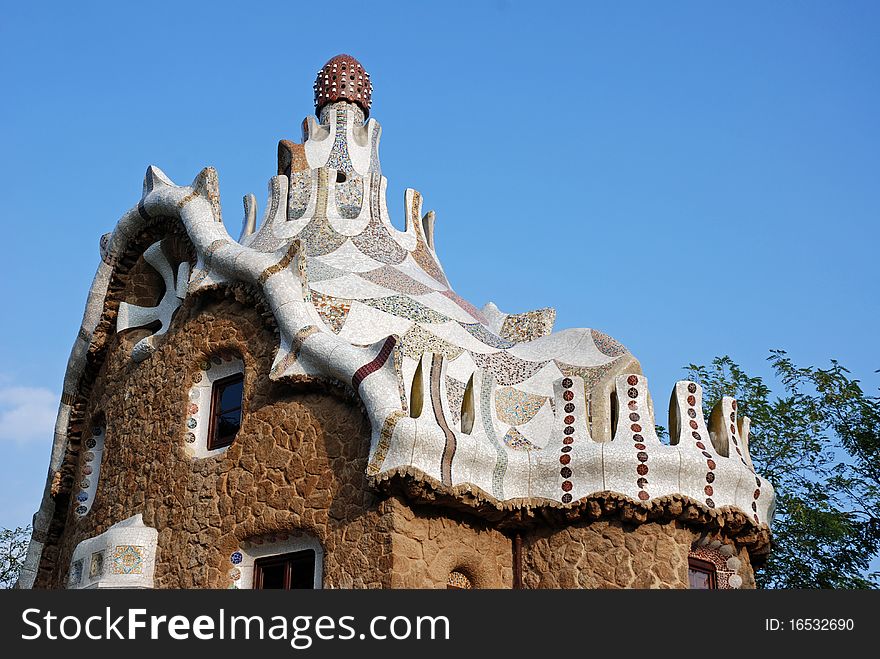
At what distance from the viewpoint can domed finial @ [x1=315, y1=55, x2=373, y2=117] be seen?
492 inches

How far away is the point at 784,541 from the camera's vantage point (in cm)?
1291

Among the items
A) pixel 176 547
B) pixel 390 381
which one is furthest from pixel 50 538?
pixel 390 381

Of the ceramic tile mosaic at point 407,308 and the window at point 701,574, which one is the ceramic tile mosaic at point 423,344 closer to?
the ceramic tile mosaic at point 407,308

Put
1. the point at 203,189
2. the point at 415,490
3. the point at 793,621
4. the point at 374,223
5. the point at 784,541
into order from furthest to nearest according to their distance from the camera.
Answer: the point at 784,541, the point at 374,223, the point at 203,189, the point at 415,490, the point at 793,621

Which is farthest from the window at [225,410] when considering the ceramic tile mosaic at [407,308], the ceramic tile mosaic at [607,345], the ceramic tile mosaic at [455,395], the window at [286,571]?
the ceramic tile mosaic at [607,345]

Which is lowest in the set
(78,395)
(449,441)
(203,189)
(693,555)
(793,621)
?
(793,621)

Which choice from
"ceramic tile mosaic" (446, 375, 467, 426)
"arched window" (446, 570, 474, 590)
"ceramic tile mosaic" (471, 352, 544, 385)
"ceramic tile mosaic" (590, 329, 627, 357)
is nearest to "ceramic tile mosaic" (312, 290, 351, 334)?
"ceramic tile mosaic" (446, 375, 467, 426)

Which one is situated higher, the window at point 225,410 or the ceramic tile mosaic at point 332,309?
the ceramic tile mosaic at point 332,309

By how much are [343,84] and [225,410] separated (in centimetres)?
433

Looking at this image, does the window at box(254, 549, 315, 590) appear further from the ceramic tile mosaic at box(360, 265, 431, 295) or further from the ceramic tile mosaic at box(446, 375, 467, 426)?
the ceramic tile mosaic at box(360, 265, 431, 295)

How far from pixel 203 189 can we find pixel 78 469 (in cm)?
284

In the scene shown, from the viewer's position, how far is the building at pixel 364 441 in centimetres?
838

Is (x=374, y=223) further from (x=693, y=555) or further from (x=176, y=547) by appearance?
(x=693, y=555)

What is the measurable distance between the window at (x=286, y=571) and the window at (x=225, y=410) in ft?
3.63
